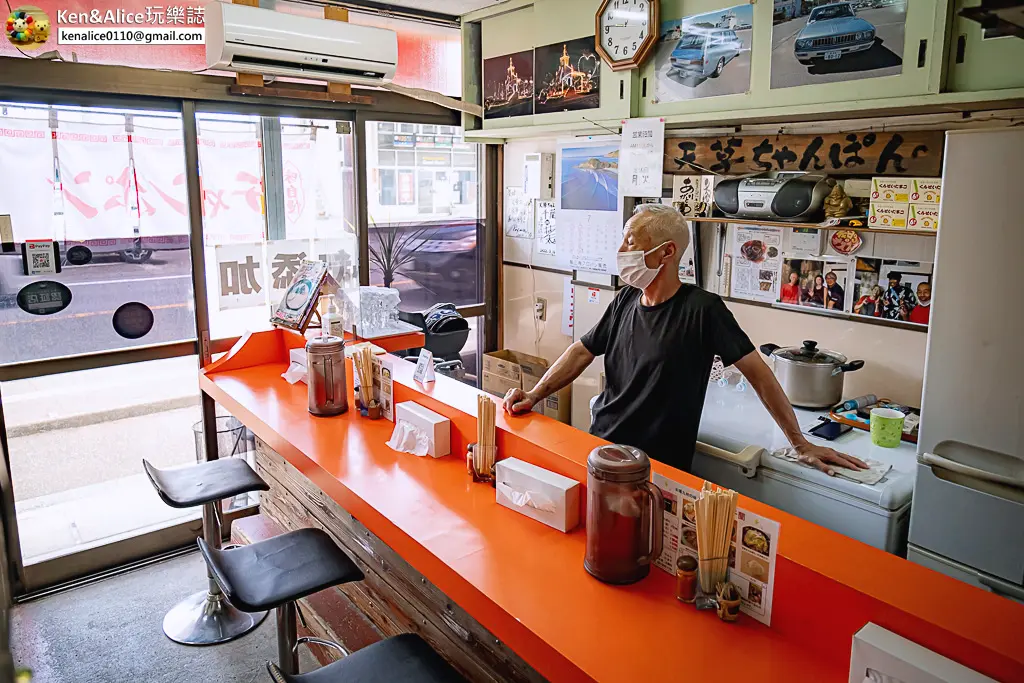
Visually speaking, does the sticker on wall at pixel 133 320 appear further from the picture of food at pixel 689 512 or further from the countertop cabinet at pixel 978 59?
the countertop cabinet at pixel 978 59

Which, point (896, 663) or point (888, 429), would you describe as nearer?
point (896, 663)

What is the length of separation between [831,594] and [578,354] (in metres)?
1.42

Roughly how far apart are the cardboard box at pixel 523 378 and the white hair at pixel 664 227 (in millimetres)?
1803

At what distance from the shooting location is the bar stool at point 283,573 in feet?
6.17

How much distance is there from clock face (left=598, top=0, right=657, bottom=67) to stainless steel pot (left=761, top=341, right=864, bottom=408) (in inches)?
53.3

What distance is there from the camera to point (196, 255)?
340 cm

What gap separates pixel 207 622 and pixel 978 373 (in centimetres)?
291

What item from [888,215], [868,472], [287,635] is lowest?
[287,635]

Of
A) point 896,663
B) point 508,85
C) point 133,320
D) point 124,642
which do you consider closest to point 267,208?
point 133,320

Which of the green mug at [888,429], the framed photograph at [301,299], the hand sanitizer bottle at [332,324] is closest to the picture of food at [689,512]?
the green mug at [888,429]

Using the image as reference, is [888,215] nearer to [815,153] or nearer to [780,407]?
[815,153]

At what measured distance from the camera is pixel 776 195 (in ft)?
9.18

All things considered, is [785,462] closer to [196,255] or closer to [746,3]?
[746,3]

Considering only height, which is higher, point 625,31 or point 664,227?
point 625,31
